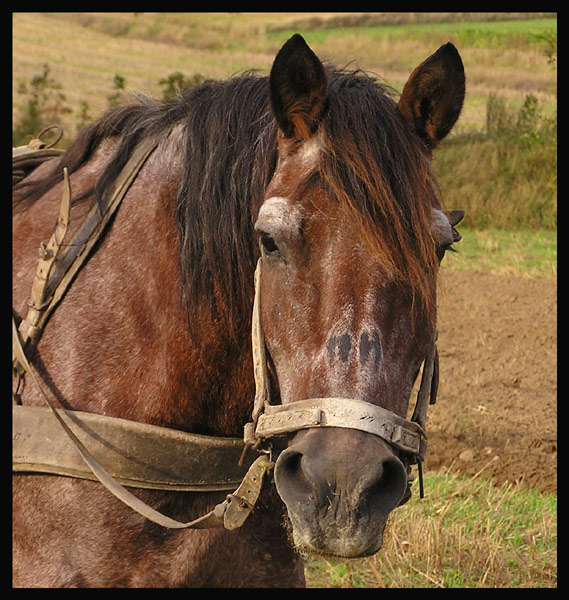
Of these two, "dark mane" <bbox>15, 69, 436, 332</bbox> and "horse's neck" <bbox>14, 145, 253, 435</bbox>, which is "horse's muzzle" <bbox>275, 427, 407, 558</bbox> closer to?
"dark mane" <bbox>15, 69, 436, 332</bbox>

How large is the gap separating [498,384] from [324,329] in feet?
19.2

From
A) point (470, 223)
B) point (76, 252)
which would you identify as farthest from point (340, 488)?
point (470, 223)

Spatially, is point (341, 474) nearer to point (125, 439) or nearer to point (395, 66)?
point (125, 439)

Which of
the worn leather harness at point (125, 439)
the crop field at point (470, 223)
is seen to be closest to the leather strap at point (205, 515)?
the worn leather harness at point (125, 439)

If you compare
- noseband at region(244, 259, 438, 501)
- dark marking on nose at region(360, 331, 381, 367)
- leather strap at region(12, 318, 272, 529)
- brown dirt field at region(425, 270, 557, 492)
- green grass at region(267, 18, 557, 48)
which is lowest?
brown dirt field at region(425, 270, 557, 492)

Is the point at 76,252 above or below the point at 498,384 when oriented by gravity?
above

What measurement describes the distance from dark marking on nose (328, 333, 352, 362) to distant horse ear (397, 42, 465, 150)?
0.81 metres

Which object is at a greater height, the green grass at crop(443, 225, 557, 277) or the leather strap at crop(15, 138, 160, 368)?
the leather strap at crop(15, 138, 160, 368)

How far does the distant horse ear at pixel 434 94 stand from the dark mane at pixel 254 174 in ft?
0.22

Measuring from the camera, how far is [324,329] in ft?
6.63

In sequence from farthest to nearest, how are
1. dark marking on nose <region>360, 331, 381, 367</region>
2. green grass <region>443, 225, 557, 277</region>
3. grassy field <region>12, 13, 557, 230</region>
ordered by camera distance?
grassy field <region>12, 13, 557, 230</region> < green grass <region>443, 225, 557, 277</region> < dark marking on nose <region>360, 331, 381, 367</region>

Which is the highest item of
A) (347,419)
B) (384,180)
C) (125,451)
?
(384,180)

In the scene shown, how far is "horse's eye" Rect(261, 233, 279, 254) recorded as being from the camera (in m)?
2.17

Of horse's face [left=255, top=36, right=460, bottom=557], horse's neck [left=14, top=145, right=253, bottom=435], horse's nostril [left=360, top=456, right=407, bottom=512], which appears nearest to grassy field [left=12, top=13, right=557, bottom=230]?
horse's neck [left=14, top=145, right=253, bottom=435]
